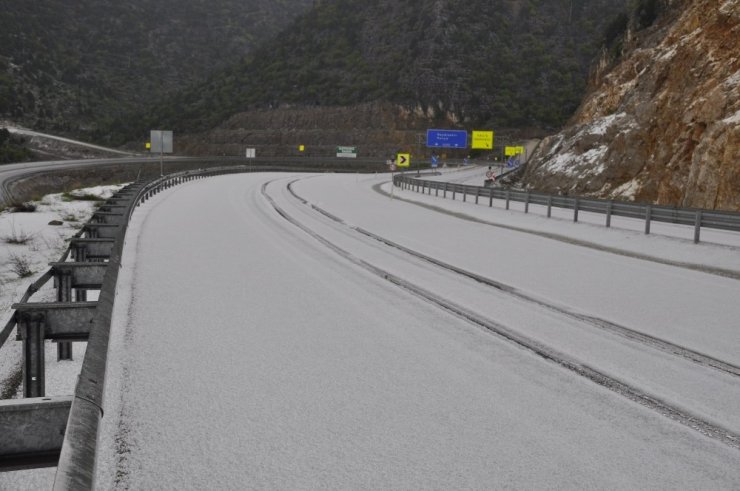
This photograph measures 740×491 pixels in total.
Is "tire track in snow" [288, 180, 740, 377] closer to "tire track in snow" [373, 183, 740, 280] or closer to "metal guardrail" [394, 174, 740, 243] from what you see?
"tire track in snow" [373, 183, 740, 280]

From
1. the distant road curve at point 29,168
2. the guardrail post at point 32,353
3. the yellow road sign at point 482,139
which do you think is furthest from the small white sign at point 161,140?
the guardrail post at point 32,353

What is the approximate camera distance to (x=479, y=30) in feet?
407

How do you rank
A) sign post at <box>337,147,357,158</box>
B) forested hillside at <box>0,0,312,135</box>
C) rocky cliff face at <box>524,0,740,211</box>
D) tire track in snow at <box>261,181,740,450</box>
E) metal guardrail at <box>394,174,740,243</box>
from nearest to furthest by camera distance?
tire track in snow at <box>261,181,740,450</box> < metal guardrail at <box>394,174,740,243</box> < rocky cliff face at <box>524,0,740,211</box> < sign post at <box>337,147,357,158</box> < forested hillside at <box>0,0,312,135</box>

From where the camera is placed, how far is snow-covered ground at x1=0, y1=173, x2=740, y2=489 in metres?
4.54

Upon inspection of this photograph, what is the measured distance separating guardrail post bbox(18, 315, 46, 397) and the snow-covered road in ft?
1.90

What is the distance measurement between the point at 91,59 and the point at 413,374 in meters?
174

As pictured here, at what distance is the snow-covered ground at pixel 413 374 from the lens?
4543 mm

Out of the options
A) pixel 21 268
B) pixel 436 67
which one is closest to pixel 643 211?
pixel 21 268

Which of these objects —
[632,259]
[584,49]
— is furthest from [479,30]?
[632,259]

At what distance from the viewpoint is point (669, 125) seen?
101ft

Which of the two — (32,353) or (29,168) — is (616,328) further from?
(29,168)

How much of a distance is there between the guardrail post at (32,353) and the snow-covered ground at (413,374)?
622 mm

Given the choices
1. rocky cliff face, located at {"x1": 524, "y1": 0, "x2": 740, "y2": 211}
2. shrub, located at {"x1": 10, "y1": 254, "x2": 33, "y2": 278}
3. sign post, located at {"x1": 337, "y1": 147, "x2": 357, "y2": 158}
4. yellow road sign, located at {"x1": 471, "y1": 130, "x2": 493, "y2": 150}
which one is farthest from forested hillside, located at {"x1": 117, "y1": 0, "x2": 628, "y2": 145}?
shrub, located at {"x1": 10, "y1": 254, "x2": 33, "y2": 278}

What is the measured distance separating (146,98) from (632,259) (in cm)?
15798
